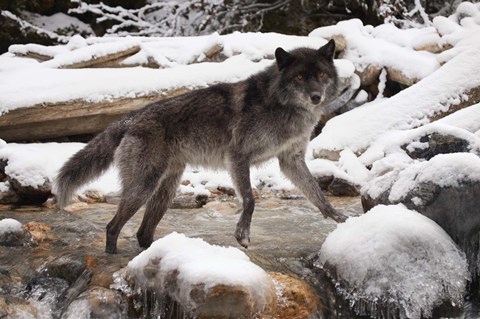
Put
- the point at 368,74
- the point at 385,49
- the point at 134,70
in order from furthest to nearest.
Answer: the point at 385,49 < the point at 368,74 < the point at 134,70

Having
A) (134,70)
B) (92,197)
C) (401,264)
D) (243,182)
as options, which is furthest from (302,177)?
(134,70)

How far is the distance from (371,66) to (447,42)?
1.31 meters

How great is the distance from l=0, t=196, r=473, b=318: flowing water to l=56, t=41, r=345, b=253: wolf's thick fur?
384 millimetres

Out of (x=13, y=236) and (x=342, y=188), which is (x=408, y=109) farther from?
(x=13, y=236)

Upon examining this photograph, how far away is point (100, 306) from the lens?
365 centimetres

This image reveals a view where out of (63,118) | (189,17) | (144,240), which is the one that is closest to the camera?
(144,240)

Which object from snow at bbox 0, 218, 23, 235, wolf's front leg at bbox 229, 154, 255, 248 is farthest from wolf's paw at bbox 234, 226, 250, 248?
snow at bbox 0, 218, 23, 235

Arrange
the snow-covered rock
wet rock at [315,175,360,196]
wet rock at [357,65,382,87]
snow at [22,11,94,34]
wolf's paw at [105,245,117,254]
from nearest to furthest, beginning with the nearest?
the snow-covered rock, wolf's paw at [105,245,117,254], wet rock at [315,175,360,196], wet rock at [357,65,382,87], snow at [22,11,94,34]

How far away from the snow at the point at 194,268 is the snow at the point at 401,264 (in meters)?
0.62

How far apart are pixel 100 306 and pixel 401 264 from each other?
1847 millimetres

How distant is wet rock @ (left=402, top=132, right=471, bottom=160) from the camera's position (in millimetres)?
5145

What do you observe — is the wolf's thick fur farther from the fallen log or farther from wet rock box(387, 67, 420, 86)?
wet rock box(387, 67, 420, 86)

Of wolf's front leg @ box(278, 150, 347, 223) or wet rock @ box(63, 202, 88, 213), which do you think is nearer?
wolf's front leg @ box(278, 150, 347, 223)

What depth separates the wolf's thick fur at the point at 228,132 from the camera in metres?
4.74
